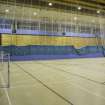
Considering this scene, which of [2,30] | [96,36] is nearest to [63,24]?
[96,36]

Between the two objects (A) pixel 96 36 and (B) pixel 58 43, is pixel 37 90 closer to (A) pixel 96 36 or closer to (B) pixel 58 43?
(B) pixel 58 43

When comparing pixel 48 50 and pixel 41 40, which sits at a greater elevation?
pixel 41 40

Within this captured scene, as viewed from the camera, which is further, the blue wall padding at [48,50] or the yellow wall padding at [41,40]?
the yellow wall padding at [41,40]

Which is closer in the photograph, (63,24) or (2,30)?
(2,30)

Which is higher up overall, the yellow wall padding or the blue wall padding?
the yellow wall padding

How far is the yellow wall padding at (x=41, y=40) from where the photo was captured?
17.3 metres

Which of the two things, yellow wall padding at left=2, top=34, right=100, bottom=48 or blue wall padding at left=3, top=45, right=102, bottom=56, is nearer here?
blue wall padding at left=3, top=45, right=102, bottom=56

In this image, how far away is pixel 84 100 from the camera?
4.66 m

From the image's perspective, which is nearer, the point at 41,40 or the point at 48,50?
the point at 48,50

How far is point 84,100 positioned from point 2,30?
46.5ft

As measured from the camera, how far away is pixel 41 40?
19.0 m

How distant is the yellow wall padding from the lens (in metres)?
17.3

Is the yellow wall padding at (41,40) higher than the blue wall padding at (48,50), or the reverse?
the yellow wall padding at (41,40)

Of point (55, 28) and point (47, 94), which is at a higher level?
point (55, 28)
